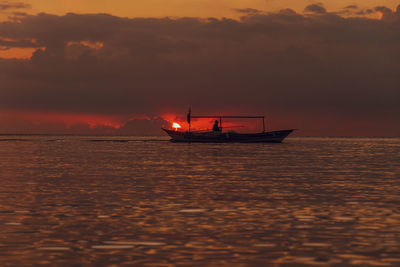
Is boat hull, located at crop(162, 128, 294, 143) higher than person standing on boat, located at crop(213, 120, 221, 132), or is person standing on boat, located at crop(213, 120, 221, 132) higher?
person standing on boat, located at crop(213, 120, 221, 132)

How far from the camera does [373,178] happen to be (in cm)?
4369

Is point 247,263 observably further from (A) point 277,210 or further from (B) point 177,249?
(A) point 277,210

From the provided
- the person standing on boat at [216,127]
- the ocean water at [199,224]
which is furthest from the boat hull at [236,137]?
the ocean water at [199,224]

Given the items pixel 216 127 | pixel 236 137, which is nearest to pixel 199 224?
pixel 216 127

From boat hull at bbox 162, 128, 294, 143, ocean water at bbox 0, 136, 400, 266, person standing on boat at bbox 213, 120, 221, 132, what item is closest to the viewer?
ocean water at bbox 0, 136, 400, 266

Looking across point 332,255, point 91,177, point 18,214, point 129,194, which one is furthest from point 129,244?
point 91,177

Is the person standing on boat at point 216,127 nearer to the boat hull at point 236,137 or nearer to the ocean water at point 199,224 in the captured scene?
the boat hull at point 236,137

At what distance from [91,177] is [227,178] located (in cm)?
930

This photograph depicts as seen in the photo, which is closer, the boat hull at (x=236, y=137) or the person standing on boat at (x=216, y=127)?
the person standing on boat at (x=216, y=127)

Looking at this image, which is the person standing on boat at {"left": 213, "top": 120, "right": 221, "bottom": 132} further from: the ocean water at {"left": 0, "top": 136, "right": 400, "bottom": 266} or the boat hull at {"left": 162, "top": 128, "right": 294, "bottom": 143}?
the ocean water at {"left": 0, "top": 136, "right": 400, "bottom": 266}

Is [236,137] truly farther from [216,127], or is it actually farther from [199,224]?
[199,224]

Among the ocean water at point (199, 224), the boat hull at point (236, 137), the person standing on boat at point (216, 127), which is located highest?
the person standing on boat at point (216, 127)

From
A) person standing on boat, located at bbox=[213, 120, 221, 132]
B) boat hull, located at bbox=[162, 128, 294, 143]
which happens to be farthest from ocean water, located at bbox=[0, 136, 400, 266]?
boat hull, located at bbox=[162, 128, 294, 143]

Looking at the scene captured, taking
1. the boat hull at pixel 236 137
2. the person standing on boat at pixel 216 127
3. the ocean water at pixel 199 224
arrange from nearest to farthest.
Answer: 1. the ocean water at pixel 199 224
2. the person standing on boat at pixel 216 127
3. the boat hull at pixel 236 137
